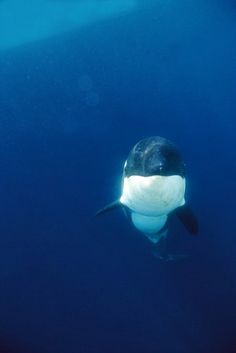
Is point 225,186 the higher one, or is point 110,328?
point 225,186

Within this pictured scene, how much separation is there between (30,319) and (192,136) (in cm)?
827

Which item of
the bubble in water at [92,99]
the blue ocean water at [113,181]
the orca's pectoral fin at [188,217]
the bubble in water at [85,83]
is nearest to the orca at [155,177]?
the orca's pectoral fin at [188,217]

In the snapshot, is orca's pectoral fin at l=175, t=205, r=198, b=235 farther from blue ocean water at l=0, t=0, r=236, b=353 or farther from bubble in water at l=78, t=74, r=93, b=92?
bubble in water at l=78, t=74, r=93, b=92

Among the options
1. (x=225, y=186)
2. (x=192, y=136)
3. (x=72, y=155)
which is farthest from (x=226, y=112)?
(x=72, y=155)

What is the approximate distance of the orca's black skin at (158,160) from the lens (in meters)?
3.92

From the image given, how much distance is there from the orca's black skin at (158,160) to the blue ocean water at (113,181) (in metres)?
5.62

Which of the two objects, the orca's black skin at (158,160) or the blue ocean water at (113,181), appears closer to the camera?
the orca's black skin at (158,160)

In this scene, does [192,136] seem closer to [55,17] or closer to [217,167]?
[217,167]

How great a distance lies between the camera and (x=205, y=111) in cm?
1157

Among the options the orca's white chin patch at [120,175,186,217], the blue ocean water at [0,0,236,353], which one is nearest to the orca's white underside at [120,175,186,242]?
the orca's white chin patch at [120,175,186,217]

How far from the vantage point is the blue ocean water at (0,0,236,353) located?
34.7ft

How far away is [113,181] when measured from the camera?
10156 mm

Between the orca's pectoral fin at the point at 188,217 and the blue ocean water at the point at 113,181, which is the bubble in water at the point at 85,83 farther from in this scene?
the orca's pectoral fin at the point at 188,217

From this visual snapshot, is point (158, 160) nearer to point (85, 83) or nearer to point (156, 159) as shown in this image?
point (156, 159)
